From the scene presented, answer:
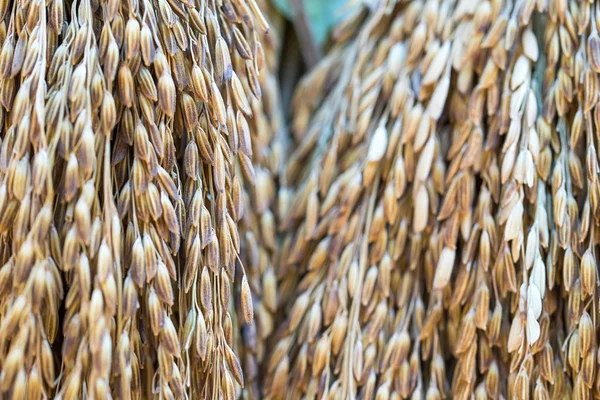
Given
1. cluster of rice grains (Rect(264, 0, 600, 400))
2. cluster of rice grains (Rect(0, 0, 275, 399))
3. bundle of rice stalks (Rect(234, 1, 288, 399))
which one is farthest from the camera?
bundle of rice stalks (Rect(234, 1, 288, 399))

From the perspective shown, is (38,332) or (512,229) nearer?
(38,332)

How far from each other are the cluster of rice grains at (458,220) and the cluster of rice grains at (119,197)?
0.17m

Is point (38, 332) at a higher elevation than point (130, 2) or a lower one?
lower

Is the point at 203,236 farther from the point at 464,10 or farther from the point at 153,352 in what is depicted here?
the point at 464,10

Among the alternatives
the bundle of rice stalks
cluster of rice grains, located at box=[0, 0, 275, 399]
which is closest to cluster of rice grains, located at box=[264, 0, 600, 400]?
the bundle of rice stalks

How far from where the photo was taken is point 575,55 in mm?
791

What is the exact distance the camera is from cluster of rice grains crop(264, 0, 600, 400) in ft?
2.49

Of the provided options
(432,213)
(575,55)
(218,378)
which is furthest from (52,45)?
(575,55)

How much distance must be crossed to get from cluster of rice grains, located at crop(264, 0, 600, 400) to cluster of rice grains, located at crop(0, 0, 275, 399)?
0.17 metres

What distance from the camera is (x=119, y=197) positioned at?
656mm

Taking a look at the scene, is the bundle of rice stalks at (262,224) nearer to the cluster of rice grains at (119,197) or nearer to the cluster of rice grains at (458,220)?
the cluster of rice grains at (458,220)

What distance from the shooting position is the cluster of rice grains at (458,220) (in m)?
0.76

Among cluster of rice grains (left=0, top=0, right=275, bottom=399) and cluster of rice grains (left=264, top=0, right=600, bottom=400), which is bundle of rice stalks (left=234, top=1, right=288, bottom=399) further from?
cluster of rice grains (left=0, top=0, right=275, bottom=399)

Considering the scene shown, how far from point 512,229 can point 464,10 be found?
28cm
